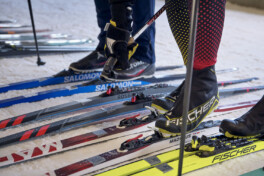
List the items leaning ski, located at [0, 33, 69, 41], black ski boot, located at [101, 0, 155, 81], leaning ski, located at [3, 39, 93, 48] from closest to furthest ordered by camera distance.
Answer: black ski boot, located at [101, 0, 155, 81] → leaning ski, located at [3, 39, 93, 48] → leaning ski, located at [0, 33, 69, 41]

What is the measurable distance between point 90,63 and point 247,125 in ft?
3.61

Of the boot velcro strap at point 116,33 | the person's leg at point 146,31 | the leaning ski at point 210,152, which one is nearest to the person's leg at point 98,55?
the person's leg at point 146,31

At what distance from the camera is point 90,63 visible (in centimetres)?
186

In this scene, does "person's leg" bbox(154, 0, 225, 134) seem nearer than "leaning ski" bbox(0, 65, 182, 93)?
Yes

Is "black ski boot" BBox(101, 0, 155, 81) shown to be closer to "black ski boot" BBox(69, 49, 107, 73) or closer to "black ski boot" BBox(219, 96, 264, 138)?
"black ski boot" BBox(69, 49, 107, 73)

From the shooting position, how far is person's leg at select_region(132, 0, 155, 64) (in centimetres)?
167

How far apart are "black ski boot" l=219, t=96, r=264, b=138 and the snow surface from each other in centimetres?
10

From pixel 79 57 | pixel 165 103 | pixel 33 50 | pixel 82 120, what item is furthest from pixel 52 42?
pixel 165 103

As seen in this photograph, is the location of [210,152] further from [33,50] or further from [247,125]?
[33,50]

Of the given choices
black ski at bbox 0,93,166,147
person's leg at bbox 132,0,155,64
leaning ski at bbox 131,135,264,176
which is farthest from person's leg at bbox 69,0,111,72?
leaning ski at bbox 131,135,264,176

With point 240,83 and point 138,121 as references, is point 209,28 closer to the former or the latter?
point 138,121

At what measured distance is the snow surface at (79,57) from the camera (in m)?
1.06

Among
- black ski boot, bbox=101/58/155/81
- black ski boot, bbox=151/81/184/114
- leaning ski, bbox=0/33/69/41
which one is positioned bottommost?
black ski boot, bbox=151/81/184/114

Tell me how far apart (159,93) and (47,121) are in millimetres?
668
